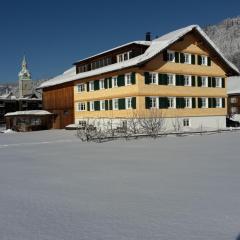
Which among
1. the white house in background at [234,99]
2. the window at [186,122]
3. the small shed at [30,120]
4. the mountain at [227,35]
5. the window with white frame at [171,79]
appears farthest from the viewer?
the mountain at [227,35]

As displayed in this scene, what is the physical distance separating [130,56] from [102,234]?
3071 centimetres

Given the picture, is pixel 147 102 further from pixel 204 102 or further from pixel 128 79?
pixel 204 102

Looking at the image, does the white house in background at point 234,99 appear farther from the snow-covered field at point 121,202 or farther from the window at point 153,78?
the snow-covered field at point 121,202

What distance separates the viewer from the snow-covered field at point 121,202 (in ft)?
16.8

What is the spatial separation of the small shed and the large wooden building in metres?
4.76

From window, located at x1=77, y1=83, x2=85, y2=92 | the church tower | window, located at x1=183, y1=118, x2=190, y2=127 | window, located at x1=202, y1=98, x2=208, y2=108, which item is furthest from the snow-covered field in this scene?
the church tower

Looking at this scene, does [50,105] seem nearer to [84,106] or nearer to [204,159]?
[84,106]

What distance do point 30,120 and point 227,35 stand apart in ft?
498

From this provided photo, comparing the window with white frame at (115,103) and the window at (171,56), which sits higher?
the window at (171,56)

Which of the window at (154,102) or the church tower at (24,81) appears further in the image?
the church tower at (24,81)

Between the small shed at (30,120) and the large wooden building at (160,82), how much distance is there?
15.6 ft

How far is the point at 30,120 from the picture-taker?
44219 mm

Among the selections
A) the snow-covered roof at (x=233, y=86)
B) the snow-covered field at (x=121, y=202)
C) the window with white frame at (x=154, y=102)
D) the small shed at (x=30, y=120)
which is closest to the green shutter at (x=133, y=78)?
the window with white frame at (x=154, y=102)

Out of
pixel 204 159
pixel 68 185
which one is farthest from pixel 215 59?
pixel 68 185
